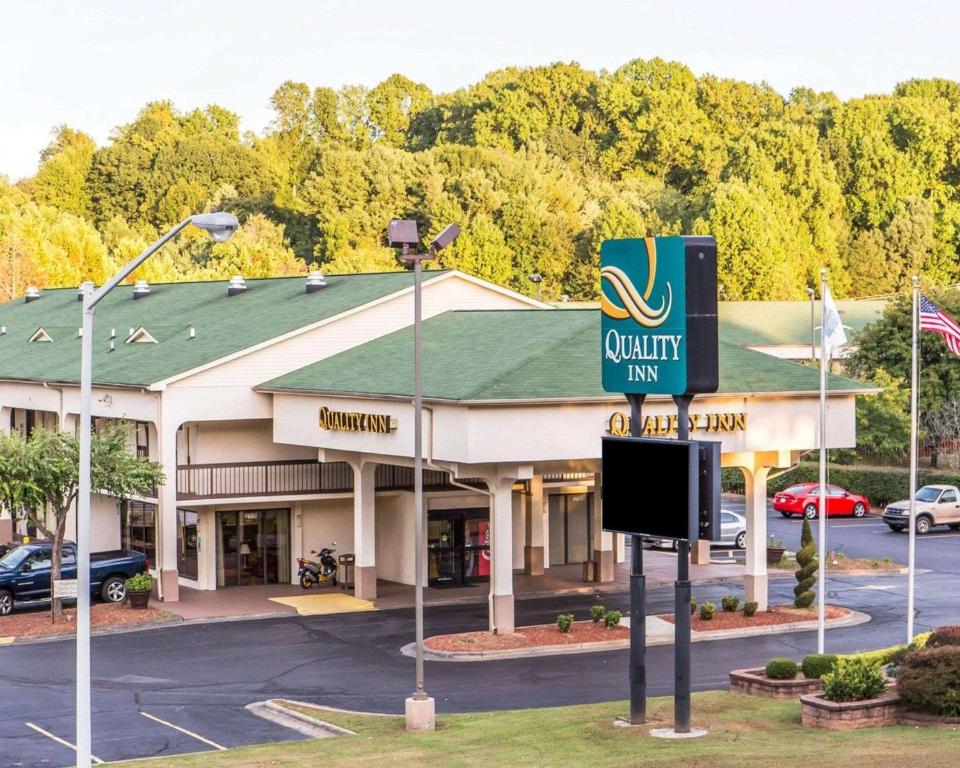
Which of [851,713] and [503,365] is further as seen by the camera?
[503,365]

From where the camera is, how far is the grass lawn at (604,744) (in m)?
20.5

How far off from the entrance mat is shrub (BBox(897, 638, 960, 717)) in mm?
20203

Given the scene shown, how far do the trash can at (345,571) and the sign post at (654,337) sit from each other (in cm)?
1939

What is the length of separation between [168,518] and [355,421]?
6.25 m

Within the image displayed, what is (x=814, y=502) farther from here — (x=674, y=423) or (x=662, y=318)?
(x=662, y=318)

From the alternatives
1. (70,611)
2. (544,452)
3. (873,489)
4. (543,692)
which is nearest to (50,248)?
(873,489)

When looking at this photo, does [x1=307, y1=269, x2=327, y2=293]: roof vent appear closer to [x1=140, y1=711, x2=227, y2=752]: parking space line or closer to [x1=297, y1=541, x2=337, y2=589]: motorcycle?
[x1=297, y1=541, x2=337, y2=589]: motorcycle

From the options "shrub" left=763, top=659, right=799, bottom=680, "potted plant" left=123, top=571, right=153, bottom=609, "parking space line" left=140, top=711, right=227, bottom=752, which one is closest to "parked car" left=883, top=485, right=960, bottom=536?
"potted plant" left=123, top=571, right=153, bottom=609

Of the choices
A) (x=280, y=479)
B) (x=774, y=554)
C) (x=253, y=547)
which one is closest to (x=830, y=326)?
(x=280, y=479)

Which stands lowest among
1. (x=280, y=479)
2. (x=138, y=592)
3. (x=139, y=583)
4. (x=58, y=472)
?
(x=138, y=592)

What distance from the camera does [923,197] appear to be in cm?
14050

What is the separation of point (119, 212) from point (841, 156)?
63935mm

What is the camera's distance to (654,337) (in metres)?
26.2

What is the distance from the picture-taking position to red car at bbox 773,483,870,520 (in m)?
63.7
